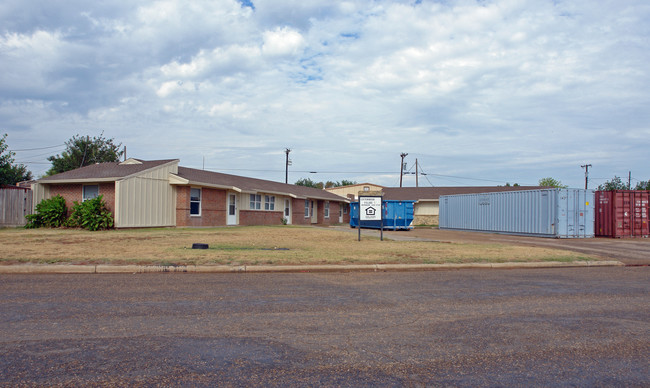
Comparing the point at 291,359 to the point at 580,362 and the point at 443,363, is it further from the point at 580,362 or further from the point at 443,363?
the point at 580,362

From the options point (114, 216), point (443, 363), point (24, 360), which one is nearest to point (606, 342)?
point (443, 363)

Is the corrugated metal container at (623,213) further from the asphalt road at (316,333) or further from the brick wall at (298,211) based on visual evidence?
the brick wall at (298,211)

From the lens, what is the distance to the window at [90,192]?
78.1 ft

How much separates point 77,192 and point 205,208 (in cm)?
654

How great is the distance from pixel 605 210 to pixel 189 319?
84.7 feet

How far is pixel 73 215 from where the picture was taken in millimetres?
22984

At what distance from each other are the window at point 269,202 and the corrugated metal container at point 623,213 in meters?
20.6

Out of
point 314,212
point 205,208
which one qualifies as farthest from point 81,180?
point 314,212

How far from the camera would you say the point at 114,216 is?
2258 centimetres

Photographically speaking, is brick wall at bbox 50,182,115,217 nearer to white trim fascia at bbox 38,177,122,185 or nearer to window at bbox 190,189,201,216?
white trim fascia at bbox 38,177,122,185

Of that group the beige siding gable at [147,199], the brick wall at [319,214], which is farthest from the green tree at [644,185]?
the beige siding gable at [147,199]

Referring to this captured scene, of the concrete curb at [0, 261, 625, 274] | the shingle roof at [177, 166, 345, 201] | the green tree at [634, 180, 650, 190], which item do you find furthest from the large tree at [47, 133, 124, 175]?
the green tree at [634, 180, 650, 190]

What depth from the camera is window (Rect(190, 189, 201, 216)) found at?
26.2 m

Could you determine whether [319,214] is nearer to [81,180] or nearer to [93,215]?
[81,180]
